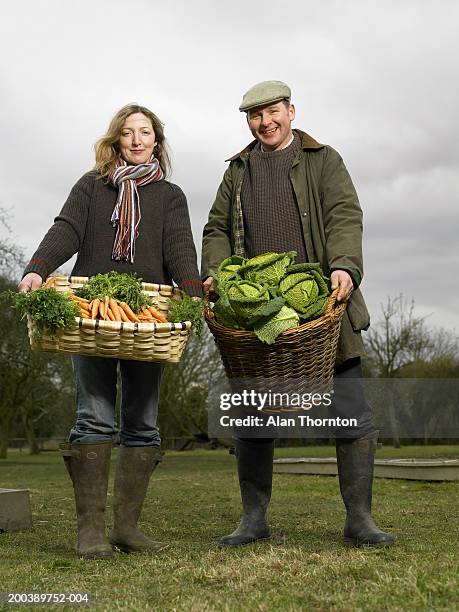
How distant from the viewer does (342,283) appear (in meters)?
3.96

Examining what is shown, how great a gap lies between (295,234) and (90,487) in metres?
1.76

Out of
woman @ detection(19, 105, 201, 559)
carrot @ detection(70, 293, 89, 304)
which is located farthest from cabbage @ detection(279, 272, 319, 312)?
carrot @ detection(70, 293, 89, 304)

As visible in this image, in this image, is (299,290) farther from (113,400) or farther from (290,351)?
(113,400)

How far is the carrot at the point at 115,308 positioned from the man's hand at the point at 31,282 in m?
0.40

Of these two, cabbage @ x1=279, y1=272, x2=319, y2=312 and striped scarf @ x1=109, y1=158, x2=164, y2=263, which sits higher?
striped scarf @ x1=109, y1=158, x2=164, y2=263

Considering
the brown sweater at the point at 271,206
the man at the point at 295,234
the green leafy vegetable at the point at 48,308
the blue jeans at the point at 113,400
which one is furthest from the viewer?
the brown sweater at the point at 271,206

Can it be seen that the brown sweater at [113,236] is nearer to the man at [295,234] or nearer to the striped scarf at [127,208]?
the striped scarf at [127,208]

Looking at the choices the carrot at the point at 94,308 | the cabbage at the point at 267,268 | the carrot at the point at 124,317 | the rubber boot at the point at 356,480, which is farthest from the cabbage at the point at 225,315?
the rubber boot at the point at 356,480

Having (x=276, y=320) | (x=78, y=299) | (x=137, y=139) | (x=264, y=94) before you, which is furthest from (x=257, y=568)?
(x=264, y=94)

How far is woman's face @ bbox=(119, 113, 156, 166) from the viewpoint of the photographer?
4367mm

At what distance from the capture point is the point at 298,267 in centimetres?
398

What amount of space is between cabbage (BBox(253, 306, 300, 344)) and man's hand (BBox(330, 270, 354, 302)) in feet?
1.02

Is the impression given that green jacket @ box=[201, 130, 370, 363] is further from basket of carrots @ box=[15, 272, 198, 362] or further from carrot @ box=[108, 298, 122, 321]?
carrot @ box=[108, 298, 122, 321]

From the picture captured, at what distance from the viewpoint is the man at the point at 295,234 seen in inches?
165
